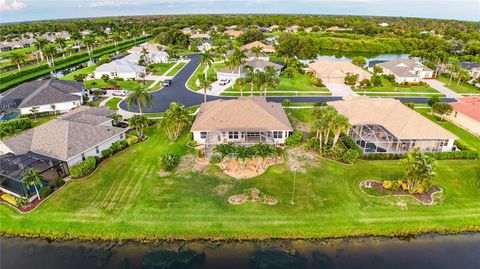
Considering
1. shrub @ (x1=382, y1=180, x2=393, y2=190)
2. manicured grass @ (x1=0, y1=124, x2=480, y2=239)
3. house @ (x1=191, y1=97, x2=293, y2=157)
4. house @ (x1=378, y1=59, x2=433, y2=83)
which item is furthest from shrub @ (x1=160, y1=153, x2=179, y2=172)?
house @ (x1=378, y1=59, x2=433, y2=83)

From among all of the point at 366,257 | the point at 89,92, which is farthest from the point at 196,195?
the point at 89,92

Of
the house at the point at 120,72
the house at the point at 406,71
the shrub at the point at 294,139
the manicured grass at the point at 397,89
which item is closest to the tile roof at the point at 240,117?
the shrub at the point at 294,139

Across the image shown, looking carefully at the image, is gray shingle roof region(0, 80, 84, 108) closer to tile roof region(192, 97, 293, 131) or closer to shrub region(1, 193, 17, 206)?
shrub region(1, 193, 17, 206)

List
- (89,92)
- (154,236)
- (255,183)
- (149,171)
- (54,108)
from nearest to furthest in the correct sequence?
(154,236), (255,183), (149,171), (54,108), (89,92)

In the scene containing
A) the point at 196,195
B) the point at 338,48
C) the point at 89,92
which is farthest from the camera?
the point at 338,48

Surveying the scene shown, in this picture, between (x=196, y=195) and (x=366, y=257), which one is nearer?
(x=366, y=257)

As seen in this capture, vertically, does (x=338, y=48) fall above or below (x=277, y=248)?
above

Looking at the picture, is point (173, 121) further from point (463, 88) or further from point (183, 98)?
point (463, 88)

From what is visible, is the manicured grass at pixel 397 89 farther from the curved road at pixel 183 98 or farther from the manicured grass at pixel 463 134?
the manicured grass at pixel 463 134

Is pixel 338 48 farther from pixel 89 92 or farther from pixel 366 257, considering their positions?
pixel 366 257
